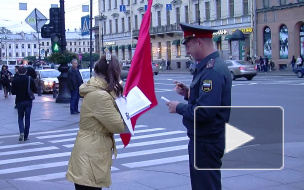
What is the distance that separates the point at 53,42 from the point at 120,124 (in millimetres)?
17807

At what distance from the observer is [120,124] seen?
452 cm

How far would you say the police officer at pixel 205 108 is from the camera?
3971 millimetres

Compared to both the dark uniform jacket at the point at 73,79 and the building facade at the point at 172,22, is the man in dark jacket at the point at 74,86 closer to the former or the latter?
the dark uniform jacket at the point at 73,79

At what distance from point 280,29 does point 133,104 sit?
46398mm

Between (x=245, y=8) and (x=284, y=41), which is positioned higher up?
(x=245, y=8)

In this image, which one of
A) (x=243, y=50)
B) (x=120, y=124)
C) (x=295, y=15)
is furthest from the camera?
(x=243, y=50)

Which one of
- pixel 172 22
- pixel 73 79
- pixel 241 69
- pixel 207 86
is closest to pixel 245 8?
pixel 172 22

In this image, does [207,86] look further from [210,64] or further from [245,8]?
[245,8]

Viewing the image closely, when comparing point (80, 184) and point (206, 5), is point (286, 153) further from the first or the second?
point (206, 5)

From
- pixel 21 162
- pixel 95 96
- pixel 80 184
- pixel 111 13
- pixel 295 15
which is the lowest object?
pixel 21 162

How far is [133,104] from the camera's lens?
4578 millimetres

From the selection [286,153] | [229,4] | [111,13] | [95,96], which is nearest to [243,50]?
[229,4]

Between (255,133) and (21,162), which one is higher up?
(255,133)
